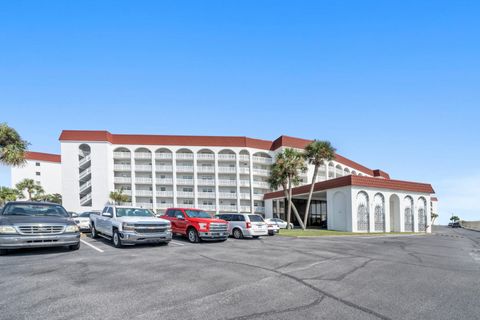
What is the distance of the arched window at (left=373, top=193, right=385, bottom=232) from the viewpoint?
33062 millimetres

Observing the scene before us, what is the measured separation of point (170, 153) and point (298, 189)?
30.4 meters

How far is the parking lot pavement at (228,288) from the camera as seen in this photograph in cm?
505

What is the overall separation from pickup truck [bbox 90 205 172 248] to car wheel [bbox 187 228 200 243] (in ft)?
6.85

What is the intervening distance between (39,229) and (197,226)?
699 cm

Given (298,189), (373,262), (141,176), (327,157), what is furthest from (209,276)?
(141,176)

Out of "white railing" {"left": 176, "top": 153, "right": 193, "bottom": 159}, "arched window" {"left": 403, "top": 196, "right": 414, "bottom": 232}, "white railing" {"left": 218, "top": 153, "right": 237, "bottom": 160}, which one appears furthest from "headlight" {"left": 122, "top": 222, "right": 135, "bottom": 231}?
"white railing" {"left": 176, "top": 153, "right": 193, "bottom": 159}

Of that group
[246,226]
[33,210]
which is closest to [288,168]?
[246,226]

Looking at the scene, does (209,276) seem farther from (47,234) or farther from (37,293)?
(47,234)

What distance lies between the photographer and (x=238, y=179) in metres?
60.3

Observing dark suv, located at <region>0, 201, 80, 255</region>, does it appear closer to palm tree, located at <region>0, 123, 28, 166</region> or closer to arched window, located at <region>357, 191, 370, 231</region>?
palm tree, located at <region>0, 123, 28, 166</region>

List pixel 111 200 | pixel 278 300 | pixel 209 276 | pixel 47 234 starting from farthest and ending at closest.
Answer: pixel 111 200
pixel 47 234
pixel 209 276
pixel 278 300

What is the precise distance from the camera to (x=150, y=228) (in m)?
12.9

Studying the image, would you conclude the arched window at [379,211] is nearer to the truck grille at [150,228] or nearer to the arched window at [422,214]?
the arched window at [422,214]

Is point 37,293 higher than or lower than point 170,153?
lower
